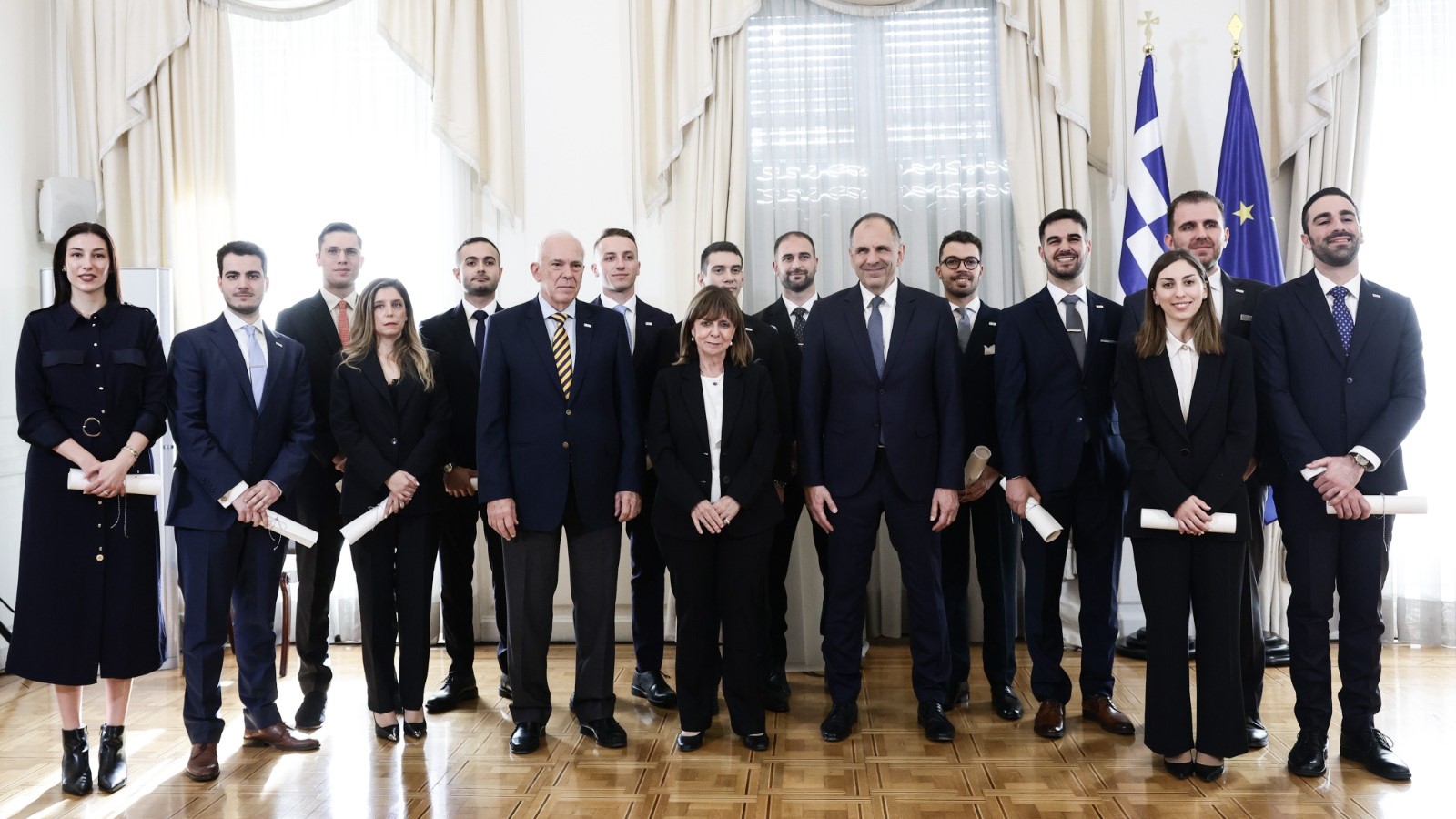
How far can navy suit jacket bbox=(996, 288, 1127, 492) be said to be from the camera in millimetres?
3598

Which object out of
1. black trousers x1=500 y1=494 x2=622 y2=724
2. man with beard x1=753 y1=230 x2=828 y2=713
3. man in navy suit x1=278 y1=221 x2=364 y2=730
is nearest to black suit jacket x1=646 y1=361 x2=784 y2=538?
black trousers x1=500 y1=494 x2=622 y2=724

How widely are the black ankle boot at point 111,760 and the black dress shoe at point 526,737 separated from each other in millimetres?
1180

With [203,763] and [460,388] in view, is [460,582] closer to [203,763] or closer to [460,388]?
[460,388]

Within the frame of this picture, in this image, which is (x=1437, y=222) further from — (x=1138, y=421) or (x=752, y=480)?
(x=752, y=480)

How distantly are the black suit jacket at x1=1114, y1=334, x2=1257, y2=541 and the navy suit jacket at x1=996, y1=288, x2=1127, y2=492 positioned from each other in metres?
0.35

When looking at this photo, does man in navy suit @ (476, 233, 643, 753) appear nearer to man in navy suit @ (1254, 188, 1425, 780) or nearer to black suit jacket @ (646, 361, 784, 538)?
black suit jacket @ (646, 361, 784, 538)

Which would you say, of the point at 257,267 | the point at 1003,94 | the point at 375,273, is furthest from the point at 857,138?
the point at 257,267

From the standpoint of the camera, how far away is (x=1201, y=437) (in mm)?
3188

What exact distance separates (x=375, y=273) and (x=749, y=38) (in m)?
2.20

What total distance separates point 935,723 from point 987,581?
64 cm

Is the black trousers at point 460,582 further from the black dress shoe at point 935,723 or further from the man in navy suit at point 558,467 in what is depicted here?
the black dress shoe at point 935,723

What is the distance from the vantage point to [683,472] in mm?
3475

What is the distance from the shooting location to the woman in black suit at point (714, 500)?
11.4 feet

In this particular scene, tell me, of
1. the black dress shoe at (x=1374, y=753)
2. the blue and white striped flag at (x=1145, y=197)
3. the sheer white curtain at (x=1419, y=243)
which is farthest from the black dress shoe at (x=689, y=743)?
the sheer white curtain at (x=1419, y=243)
